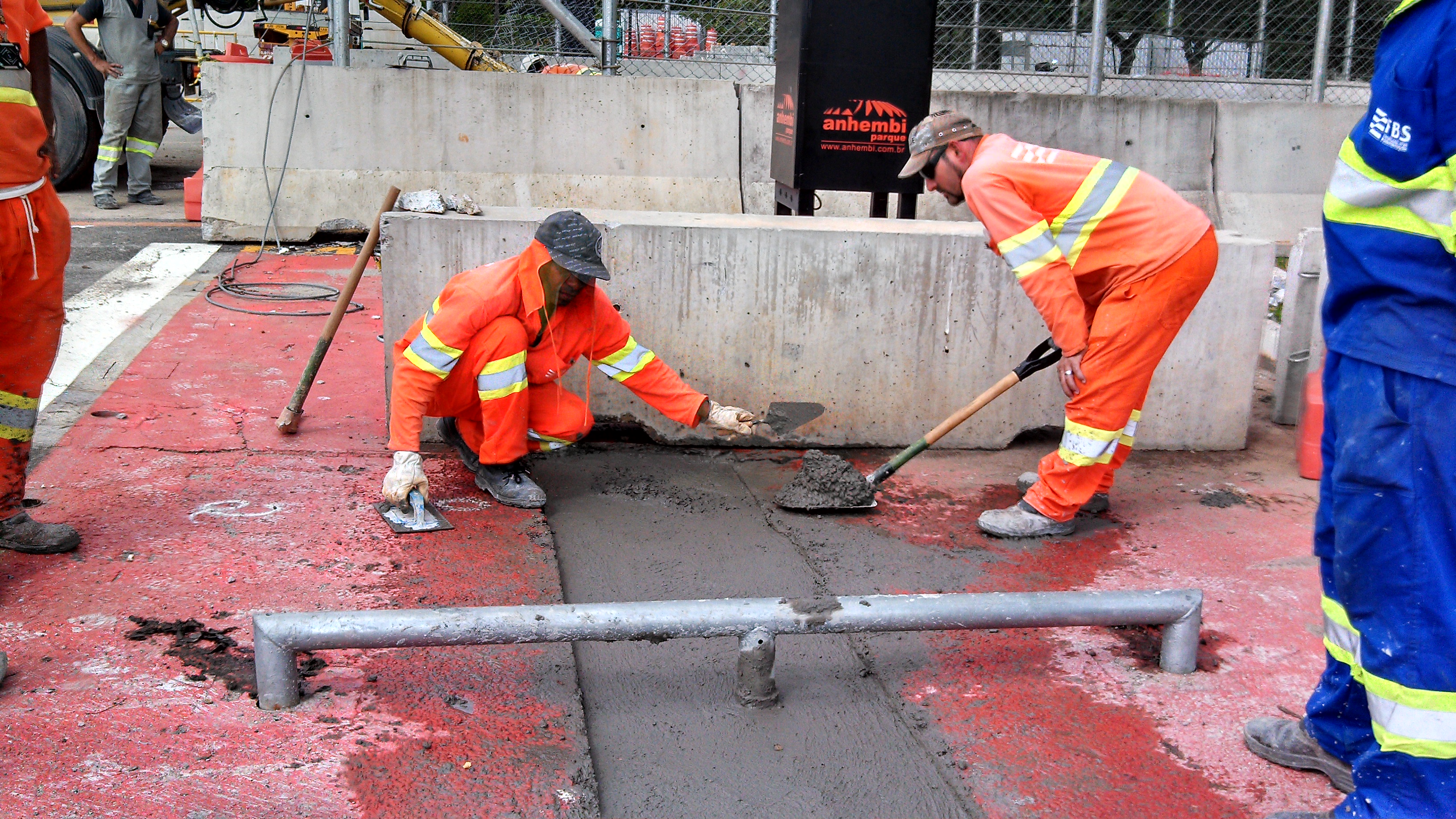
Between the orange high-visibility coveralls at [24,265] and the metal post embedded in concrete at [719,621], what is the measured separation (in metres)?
1.41

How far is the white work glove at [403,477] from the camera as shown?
3.56m

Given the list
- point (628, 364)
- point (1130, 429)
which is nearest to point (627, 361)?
point (628, 364)

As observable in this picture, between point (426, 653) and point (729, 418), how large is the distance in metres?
1.58

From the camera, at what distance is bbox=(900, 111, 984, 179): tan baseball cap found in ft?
12.5

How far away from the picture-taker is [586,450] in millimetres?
4695

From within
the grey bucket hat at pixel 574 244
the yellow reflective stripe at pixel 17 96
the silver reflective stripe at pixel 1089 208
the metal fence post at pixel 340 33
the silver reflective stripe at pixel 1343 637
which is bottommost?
the silver reflective stripe at pixel 1343 637

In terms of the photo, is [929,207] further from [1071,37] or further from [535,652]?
[535,652]

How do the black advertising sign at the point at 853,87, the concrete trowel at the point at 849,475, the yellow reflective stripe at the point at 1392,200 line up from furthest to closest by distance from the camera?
the black advertising sign at the point at 853,87
the concrete trowel at the point at 849,475
the yellow reflective stripe at the point at 1392,200

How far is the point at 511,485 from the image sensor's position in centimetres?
404

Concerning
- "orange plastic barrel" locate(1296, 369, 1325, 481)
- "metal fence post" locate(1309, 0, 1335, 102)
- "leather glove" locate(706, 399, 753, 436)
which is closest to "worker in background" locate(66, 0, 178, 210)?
"leather glove" locate(706, 399, 753, 436)

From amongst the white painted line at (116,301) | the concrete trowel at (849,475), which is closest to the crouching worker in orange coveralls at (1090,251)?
the concrete trowel at (849,475)

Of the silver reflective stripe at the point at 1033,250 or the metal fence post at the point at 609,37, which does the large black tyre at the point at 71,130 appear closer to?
the metal fence post at the point at 609,37

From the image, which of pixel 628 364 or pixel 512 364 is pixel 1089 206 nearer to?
pixel 628 364

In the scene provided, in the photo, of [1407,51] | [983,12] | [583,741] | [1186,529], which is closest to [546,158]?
[983,12]
